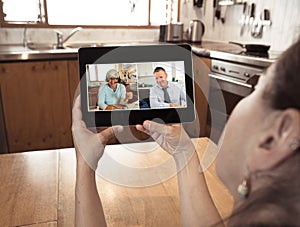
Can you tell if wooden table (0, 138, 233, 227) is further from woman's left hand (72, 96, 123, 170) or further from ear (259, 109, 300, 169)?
ear (259, 109, 300, 169)

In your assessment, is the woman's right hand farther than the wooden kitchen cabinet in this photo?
No

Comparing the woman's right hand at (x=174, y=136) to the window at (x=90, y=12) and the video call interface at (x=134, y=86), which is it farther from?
the window at (x=90, y=12)

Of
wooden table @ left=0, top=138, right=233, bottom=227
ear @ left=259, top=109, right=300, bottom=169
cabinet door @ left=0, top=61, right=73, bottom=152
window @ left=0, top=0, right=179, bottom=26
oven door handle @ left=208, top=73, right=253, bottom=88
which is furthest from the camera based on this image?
window @ left=0, top=0, right=179, bottom=26

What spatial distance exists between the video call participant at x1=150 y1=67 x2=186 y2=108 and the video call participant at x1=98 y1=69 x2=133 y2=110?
→ 0.19 feet

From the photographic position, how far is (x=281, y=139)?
31 cm

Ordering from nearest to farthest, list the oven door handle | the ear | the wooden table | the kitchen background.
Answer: the ear
the wooden table
the oven door handle
the kitchen background

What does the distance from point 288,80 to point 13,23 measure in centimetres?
258

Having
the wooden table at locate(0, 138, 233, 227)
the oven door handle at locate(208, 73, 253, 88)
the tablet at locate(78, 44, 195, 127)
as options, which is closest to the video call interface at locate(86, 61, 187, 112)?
the tablet at locate(78, 44, 195, 127)

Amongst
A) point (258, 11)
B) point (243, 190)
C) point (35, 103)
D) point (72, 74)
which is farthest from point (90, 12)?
point (243, 190)

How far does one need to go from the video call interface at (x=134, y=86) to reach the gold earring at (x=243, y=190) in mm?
334

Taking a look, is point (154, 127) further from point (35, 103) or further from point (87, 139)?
point (35, 103)

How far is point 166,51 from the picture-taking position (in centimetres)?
68

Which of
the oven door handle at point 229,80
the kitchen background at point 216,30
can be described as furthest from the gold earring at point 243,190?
the kitchen background at point 216,30

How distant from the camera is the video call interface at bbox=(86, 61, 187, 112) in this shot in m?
0.65
